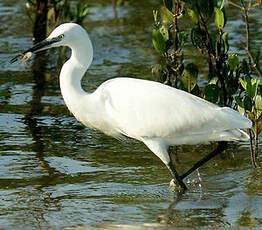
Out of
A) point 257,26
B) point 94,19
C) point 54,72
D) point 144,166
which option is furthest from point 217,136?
point 94,19

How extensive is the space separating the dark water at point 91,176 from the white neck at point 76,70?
2.57 feet

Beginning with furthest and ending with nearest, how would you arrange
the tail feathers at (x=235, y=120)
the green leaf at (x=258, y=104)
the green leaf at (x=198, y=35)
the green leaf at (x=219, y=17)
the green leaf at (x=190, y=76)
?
the green leaf at (x=190, y=76) → the green leaf at (x=198, y=35) → the green leaf at (x=219, y=17) → the green leaf at (x=258, y=104) → the tail feathers at (x=235, y=120)

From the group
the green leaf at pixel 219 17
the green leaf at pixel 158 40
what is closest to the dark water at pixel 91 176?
the green leaf at pixel 158 40

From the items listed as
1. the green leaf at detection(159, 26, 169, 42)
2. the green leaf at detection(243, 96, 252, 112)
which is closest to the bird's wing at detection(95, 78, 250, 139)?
the green leaf at detection(243, 96, 252, 112)

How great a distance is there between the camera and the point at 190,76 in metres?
7.05

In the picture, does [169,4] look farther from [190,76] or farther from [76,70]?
[76,70]

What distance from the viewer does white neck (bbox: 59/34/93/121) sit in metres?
6.39

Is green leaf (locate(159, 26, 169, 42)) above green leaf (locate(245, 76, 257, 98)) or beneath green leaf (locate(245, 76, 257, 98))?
above

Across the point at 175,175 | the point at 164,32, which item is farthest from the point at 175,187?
the point at 164,32

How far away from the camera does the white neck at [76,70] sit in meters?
6.39

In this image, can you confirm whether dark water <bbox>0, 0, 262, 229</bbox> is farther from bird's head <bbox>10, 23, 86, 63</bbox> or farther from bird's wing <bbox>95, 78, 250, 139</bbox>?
bird's head <bbox>10, 23, 86, 63</bbox>

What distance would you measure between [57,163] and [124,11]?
7.13 meters

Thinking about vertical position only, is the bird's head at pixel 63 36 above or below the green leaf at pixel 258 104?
above

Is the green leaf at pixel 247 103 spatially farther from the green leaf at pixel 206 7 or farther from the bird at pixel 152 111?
the green leaf at pixel 206 7
